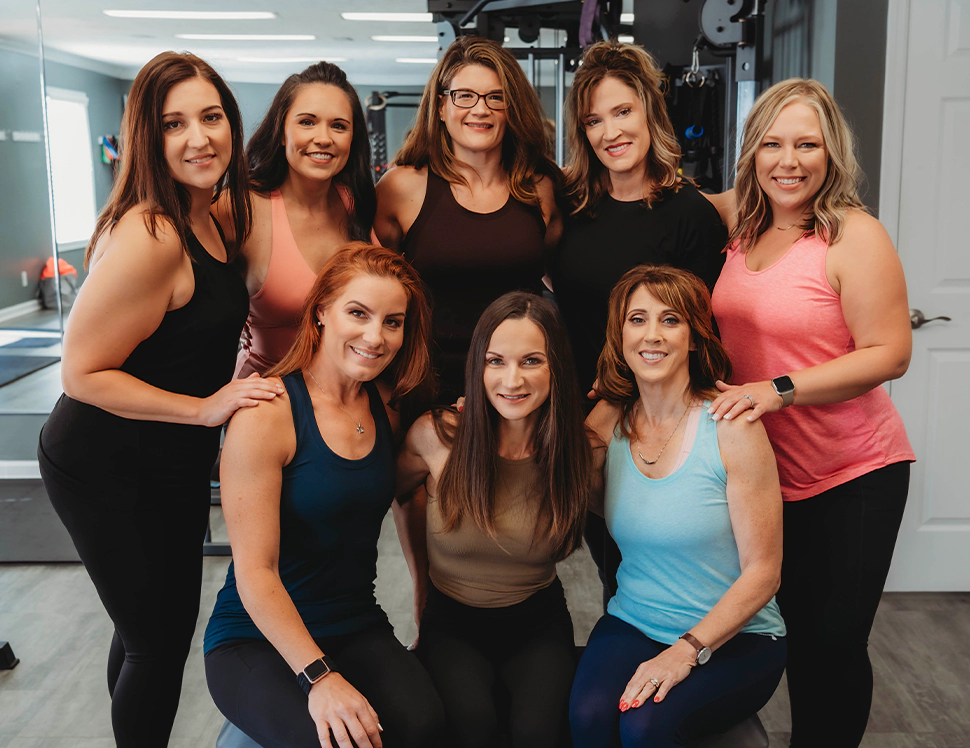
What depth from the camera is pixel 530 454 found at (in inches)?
64.6

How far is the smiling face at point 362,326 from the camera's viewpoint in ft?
5.14

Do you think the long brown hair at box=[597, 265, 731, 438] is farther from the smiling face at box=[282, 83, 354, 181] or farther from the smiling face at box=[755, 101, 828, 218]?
the smiling face at box=[282, 83, 354, 181]

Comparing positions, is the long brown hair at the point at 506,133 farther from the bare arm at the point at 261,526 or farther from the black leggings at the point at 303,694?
the black leggings at the point at 303,694

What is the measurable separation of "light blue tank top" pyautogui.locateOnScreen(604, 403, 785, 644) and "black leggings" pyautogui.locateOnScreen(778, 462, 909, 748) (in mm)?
167

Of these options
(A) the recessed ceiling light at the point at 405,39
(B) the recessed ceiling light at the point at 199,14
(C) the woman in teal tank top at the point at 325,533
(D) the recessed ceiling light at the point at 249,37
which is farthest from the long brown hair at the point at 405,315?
(D) the recessed ceiling light at the point at 249,37

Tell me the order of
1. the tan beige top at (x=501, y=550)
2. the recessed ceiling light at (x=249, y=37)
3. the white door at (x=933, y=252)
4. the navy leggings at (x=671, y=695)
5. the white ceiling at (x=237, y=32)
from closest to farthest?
1. the navy leggings at (x=671, y=695)
2. the tan beige top at (x=501, y=550)
3. the white door at (x=933, y=252)
4. the white ceiling at (x=237, y=32)
5. the recessed ceiling light at (x=249, y=37)

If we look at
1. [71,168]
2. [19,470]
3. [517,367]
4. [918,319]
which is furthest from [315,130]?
[71,168]

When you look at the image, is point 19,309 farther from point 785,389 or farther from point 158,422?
point 785,389

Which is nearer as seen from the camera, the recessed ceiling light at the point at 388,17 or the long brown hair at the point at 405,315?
the long brown hair at the point at 405,315

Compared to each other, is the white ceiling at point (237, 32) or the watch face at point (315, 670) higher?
the white ceiling at point (237, 32)

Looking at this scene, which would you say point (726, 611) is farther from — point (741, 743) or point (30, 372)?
point (30, 372)

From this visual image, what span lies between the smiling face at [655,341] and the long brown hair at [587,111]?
1.40 ft

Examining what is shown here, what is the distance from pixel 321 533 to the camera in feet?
5.03

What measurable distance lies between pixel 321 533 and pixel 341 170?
2.82 ft
